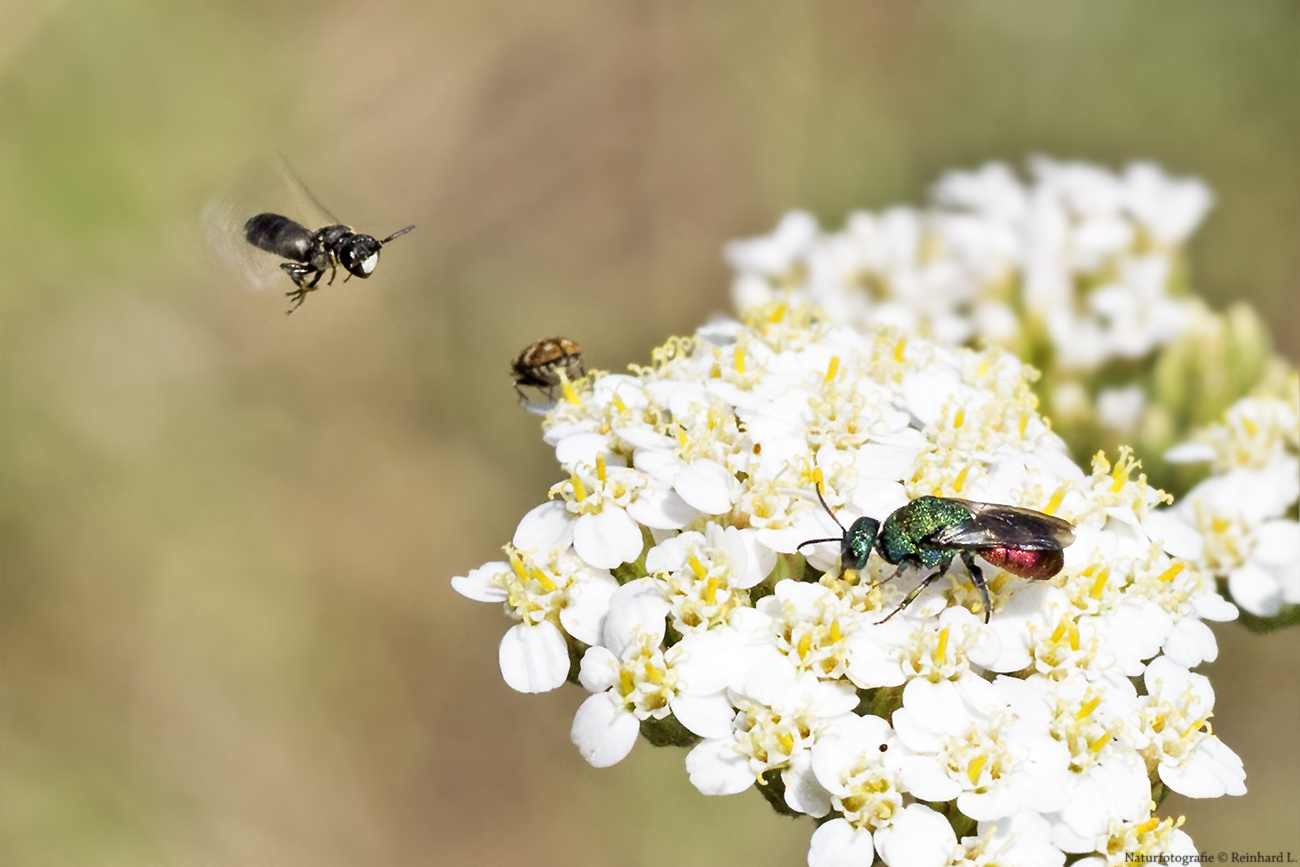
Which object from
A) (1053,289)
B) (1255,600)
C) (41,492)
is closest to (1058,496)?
(1255,600)

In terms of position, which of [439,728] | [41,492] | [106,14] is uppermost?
[106,14]

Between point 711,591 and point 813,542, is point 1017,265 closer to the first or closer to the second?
point 813,542

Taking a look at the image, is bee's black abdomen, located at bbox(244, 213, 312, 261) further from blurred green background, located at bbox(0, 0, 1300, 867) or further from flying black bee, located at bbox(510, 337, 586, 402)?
blurred green background, located at bbox(0, 0, 1300, 867)

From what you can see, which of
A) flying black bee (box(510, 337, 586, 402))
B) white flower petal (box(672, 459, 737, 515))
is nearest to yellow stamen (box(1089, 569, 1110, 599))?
white flower petal (box(672, 459, 737, 515))

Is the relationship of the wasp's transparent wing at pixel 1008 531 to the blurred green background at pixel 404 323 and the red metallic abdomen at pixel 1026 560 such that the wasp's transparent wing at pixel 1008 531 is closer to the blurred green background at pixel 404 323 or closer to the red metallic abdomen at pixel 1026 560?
the red metallic abdomen at pixel 1026 560

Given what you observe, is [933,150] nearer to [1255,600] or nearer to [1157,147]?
[1157,147]

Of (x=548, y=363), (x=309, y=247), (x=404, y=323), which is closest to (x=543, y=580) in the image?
(x=548, y=363)
